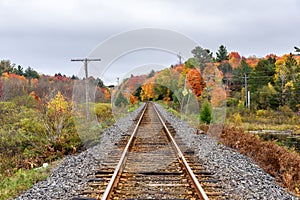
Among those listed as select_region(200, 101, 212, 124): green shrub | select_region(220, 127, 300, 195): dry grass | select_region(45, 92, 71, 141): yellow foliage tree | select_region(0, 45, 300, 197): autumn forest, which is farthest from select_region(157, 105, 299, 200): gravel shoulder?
select_region(200, 101, 212, 124): green shrub

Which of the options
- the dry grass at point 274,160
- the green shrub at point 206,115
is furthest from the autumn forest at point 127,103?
the dry grass at point 274,160

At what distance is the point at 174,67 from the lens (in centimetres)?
3359

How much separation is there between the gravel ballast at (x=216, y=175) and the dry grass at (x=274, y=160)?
27 cm

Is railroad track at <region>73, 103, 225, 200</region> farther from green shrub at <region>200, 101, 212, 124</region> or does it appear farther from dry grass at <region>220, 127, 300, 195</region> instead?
green shrub at <region>200, 101, 212, 124</region>

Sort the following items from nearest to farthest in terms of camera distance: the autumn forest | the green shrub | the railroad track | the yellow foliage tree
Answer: the railroad track < the autumn forest < the yellow foliage tree < the green shrub

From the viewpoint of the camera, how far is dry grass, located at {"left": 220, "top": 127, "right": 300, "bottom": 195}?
6359 mm

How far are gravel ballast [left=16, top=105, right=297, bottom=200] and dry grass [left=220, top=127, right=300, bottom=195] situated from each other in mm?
267

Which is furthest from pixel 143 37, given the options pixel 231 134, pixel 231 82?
pixel 231 82

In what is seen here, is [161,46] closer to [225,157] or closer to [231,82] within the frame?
[225,157]

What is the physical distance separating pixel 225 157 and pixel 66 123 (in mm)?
6290

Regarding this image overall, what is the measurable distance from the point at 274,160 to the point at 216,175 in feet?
7.17

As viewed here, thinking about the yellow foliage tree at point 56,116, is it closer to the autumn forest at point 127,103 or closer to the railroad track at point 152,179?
the autumn forest at point 127,103

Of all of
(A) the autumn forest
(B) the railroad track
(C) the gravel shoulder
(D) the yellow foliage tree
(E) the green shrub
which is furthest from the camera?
(E) the green shrub

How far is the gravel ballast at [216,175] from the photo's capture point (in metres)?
5.33
